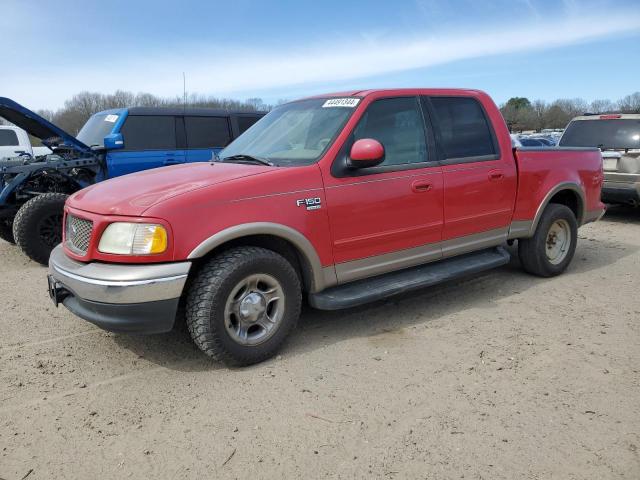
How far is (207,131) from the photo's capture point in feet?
27.7

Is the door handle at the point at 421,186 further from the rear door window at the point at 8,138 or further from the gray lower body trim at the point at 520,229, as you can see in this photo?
the rear door window at the point at 8,138

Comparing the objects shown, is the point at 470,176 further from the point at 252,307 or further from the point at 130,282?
the point at 130,282

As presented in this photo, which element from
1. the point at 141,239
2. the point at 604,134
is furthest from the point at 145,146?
the point at 604,134

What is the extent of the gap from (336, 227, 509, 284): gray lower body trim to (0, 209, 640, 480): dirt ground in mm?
477

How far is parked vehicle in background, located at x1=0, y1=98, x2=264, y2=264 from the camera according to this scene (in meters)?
6.23

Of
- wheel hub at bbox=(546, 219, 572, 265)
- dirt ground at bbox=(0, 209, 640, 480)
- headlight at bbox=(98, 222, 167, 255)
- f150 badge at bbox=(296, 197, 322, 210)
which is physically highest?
f150 badge at bbox=(296, 197, 322, 210)

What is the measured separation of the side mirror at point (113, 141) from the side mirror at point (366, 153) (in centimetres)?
469

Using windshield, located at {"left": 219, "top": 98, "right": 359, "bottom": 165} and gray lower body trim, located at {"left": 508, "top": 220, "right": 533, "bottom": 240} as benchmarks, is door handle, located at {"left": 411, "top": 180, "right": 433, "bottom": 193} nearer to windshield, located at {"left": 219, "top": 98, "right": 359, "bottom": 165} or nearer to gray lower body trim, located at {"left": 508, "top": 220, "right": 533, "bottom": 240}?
windshield, located at {"left": 219, "top": 98, "right": 359, "bottom": 165}

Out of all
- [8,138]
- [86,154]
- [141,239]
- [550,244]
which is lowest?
[550,244]

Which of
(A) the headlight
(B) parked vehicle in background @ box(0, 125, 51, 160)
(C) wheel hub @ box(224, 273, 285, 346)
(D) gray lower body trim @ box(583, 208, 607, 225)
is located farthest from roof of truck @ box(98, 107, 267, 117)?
(B) parked vehicle in background @ box(0, 125, 51, 160)

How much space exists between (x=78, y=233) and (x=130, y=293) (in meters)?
0.78

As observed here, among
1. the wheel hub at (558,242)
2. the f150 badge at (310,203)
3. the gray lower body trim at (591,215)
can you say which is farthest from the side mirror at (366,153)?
the gray lower body trim at (591,215)

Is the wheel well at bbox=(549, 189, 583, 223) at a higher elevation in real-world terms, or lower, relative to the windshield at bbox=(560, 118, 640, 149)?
lower

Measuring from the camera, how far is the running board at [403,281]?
12.4ft
